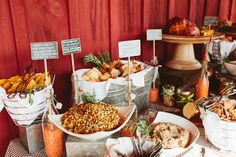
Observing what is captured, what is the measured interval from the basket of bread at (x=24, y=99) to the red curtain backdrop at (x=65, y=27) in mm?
319

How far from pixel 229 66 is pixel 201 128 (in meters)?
0.59

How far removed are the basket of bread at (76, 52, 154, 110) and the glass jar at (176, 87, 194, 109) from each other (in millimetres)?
227

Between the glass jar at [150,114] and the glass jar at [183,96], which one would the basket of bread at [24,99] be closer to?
the glass jar at [150,114]

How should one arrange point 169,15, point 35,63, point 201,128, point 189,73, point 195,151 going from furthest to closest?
1. point 169,15
2. point 189,73
3. point 35,63
4. point 201,128
5. point 195,151

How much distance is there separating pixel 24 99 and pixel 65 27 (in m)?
0.65

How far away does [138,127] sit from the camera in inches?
46.4

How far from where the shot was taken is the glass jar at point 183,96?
168 centimetres

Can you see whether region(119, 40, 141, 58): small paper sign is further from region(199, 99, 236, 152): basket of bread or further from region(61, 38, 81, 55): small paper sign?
region(199, 99, 236, 152): basket of bread

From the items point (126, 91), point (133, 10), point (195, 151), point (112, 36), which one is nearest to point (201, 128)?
point (195, 151)

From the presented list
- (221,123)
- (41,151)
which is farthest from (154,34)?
(41,151)

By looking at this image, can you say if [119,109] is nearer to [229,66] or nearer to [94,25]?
[94,25]

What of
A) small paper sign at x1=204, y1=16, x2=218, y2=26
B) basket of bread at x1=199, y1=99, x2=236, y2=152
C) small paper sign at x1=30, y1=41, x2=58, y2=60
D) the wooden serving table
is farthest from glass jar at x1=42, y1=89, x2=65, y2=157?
small paper sign at x1=204, y1=16, x2=218, y2=26

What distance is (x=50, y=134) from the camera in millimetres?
1206

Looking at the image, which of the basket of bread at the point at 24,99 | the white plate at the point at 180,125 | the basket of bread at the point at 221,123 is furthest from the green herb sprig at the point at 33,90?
the basket of bread at the point at 221,123
